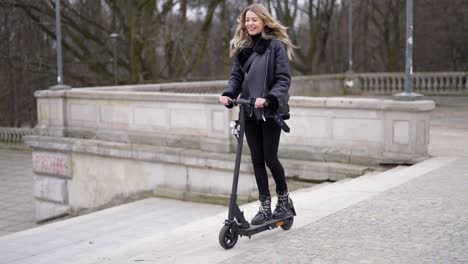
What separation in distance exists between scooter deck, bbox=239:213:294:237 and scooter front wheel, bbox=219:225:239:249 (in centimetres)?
7

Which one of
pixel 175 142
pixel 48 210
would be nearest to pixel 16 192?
pixel 48 210

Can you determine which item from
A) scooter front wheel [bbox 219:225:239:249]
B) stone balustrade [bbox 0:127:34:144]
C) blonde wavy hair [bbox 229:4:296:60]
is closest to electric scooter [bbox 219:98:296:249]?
scooter front wheel [bbox 219:225:239:249]

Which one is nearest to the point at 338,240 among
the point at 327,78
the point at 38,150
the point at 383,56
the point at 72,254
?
the point at 72,254

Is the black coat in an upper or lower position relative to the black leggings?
upper

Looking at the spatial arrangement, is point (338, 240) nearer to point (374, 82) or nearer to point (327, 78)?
point (327, 78)

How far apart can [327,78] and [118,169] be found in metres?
14.2

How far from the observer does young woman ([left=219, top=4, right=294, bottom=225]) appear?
5480 millimetres

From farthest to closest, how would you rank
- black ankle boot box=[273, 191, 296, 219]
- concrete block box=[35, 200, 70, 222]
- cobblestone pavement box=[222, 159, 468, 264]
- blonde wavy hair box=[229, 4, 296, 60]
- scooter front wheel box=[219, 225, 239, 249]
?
1. concrete block box=[35, 200, 70, 222]
2. black ankle boot box=[273, 191, 296, 219]
3. blonde wavy hair box=[229, 4, 296, 60]
4. scooter front wheel box=[219, 225, 239, 249]
5. cobblestone pavement box=[222, 159, 468, 264]

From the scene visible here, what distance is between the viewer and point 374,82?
27781 millimetres

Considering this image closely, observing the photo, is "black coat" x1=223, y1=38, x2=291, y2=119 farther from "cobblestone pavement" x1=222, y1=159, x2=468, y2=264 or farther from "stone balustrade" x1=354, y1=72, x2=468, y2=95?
"stone balustrade" x1=354, y1=72, x2=468, y2=95

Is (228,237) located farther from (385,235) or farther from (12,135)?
(12,135)

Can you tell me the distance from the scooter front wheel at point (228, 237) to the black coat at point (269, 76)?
969 millimetres

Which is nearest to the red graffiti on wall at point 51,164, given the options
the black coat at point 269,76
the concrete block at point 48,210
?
the concrete block at point 48,210

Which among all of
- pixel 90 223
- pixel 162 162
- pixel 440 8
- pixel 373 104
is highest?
pixel 440 8
